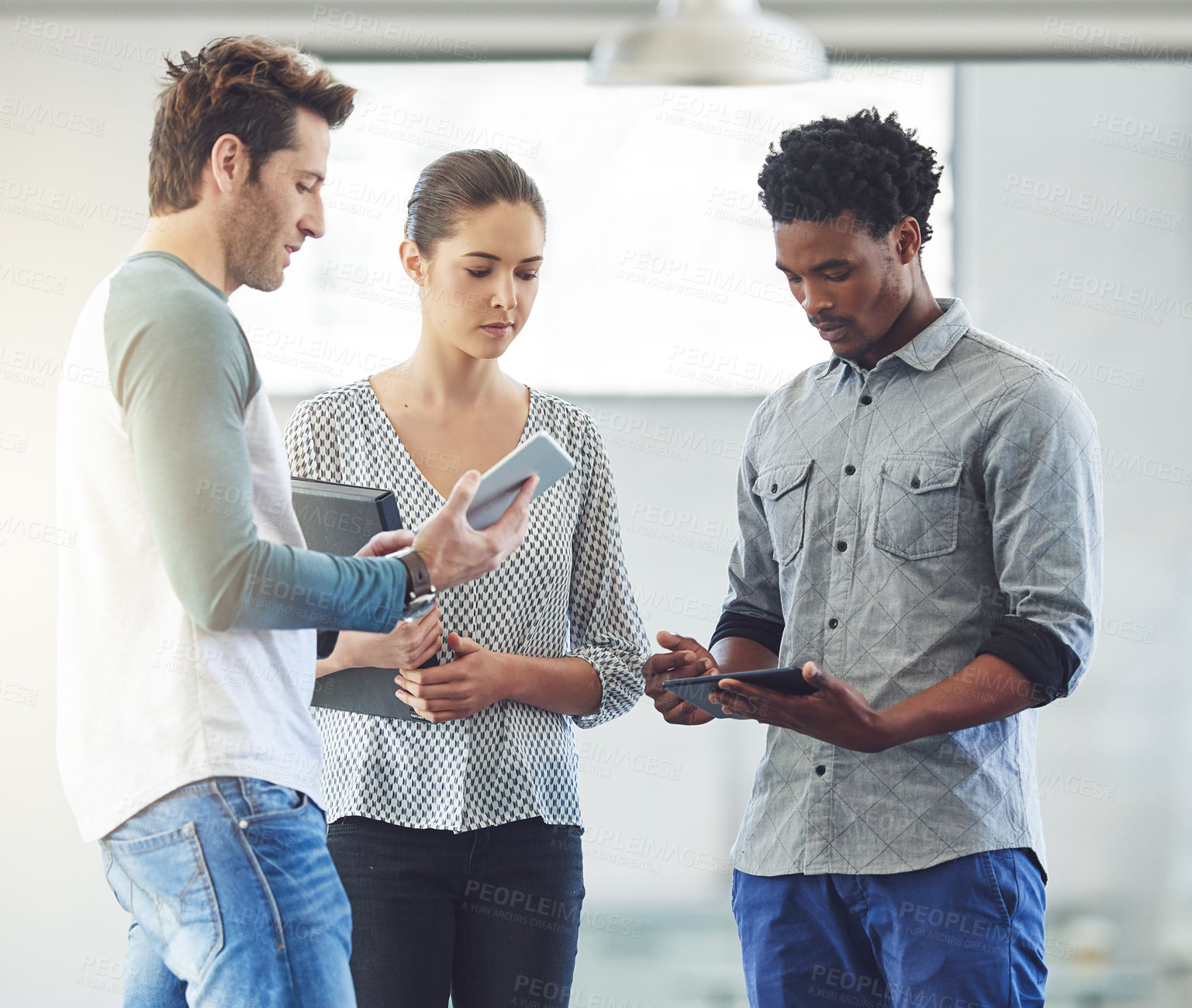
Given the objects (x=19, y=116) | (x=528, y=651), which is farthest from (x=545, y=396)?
(x=19, y=116)

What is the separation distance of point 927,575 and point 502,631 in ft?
1.97

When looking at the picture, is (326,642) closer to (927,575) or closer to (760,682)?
(760,682)

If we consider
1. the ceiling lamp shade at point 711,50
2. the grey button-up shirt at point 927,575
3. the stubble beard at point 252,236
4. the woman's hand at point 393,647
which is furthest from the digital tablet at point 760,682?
the ceiling lamp shade at point 711,50

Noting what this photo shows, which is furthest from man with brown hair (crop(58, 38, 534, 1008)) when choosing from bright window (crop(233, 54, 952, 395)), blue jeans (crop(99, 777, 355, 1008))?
bright window (crop(233, 54, 952, 395))

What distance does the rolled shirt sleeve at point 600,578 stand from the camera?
1799 millimetres

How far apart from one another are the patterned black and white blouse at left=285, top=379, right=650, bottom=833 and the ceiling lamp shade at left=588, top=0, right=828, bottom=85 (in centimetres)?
61

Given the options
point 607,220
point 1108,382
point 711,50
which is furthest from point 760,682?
point 1108,382

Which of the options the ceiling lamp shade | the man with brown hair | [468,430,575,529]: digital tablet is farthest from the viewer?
the ceiling lamp shade

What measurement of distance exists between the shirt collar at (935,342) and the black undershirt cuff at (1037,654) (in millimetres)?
371

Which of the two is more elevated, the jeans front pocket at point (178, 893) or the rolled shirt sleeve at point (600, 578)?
the rolled shirt sleeve at point (600, 578)

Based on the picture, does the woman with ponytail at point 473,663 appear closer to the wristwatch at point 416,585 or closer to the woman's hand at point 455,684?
the woman's hand at point 455,684

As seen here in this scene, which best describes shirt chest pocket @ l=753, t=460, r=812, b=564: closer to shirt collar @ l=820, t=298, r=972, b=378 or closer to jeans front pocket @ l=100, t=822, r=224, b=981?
shirt collar @ l=820, t=298, r=972, b=378

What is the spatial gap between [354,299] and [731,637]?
1707 millimetres

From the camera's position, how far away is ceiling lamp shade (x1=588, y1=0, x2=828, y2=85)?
1948mm
